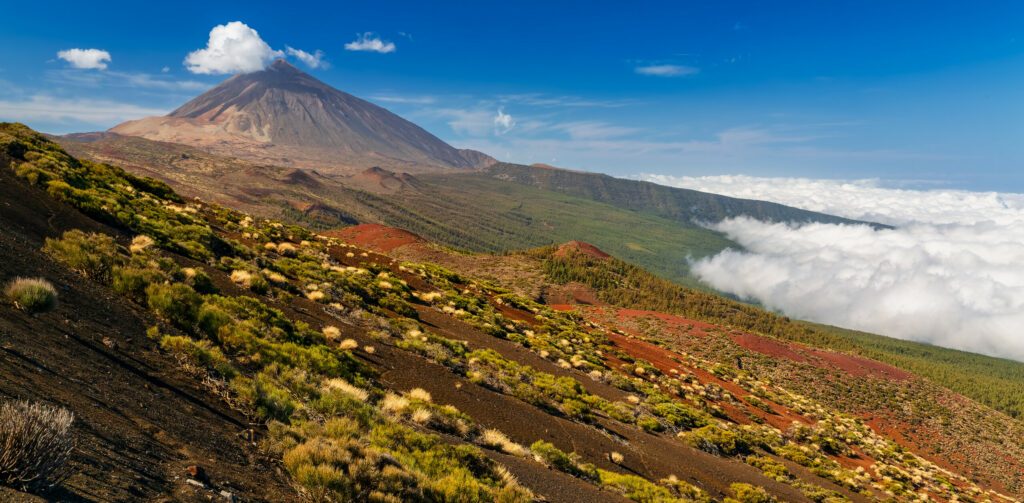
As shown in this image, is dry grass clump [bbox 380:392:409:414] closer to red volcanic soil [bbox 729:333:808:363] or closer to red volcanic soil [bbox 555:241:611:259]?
red volcanic soil [bbox 729:333:808:363]

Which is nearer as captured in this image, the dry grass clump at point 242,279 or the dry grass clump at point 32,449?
the dry grass clump at point 32,449

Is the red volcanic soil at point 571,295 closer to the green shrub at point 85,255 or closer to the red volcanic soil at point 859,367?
the red volcanic soil at point 859,367

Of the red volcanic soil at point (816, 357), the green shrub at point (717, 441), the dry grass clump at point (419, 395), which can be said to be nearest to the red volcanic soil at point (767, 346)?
the red volcanic soil at point (816, 357)

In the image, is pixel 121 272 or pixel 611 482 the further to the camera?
pixel 611 482

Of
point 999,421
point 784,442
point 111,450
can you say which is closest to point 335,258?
point 111,450

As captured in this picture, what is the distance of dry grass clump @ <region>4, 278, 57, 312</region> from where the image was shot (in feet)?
26.1

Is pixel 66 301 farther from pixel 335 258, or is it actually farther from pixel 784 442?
pixel 784 442

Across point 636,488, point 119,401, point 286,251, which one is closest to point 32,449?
point 119,401

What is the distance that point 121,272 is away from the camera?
37.6 ft

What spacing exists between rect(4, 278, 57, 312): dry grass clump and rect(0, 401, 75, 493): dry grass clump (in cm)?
520

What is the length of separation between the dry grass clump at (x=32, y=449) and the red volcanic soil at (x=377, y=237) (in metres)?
94.4

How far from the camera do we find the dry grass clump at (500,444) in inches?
489

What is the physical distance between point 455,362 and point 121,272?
1107 cm

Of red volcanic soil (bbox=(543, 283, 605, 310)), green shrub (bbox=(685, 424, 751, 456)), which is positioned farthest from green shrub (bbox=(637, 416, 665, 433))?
red volcanic soil (bbox=(543, 283, 605, 310))
